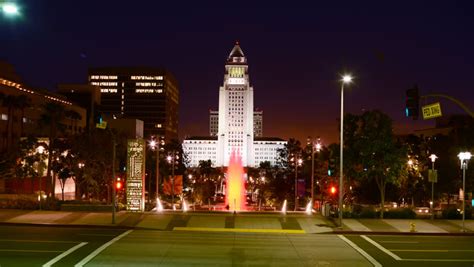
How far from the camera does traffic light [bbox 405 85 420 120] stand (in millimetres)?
21109

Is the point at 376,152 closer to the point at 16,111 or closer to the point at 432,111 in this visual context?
the point at 432,111

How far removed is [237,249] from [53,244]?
27.0ft

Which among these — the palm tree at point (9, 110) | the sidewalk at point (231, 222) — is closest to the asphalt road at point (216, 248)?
the sidewalk at point (231, 222)

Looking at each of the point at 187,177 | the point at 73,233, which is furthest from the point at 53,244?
the point at 187,177

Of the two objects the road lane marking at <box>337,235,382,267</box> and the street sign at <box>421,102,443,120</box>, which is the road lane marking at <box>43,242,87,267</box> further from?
the street sign at <box>421,102,443,120</box>

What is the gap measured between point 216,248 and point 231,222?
10.4 m

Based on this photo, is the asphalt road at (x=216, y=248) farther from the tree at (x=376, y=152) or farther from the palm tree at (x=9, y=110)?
the palm tree at (x=9, y=110)

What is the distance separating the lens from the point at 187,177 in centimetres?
11894

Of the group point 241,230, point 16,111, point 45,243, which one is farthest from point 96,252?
point 16,111

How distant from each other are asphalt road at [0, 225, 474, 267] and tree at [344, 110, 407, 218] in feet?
29.5

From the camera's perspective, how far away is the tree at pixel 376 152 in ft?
130

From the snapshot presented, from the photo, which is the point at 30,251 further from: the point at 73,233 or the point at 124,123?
the point at 124,123

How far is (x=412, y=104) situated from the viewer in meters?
21.1

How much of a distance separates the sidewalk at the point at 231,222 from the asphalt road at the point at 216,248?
5.44 feet
